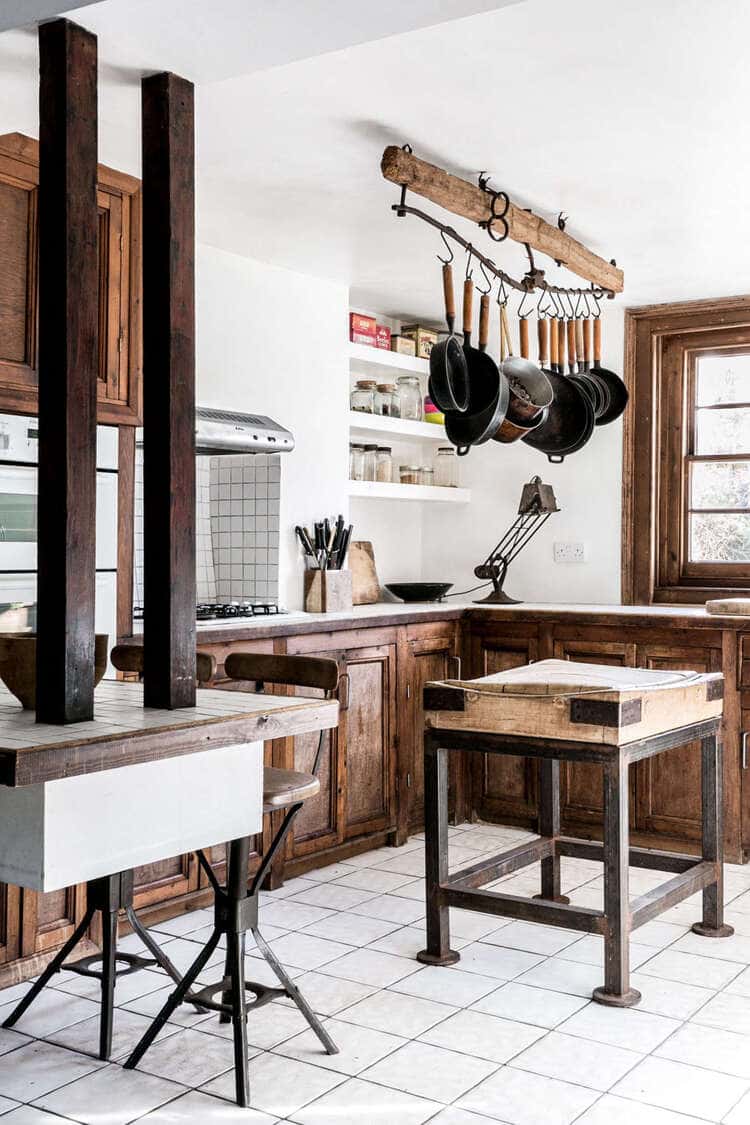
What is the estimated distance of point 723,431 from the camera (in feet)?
17.0

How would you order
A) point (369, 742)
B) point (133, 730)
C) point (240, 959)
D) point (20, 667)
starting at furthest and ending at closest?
point (369, 742) < point (240, 959) < point (20, 667) < point (133, 730)

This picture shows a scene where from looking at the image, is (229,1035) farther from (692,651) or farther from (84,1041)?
(692,651)

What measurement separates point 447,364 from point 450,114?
2.26ft

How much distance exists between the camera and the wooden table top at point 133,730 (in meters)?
1.83

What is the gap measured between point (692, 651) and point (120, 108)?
2.90 metres

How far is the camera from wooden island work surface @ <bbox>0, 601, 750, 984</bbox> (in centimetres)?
425

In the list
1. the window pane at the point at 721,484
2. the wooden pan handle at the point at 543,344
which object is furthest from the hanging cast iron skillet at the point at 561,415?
the window pane at the point at 721,484


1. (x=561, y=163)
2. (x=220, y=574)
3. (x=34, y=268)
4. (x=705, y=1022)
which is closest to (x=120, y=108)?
(x=34, y=268)

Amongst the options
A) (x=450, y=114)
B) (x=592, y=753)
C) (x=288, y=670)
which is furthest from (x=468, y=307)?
(x=592, y=753)

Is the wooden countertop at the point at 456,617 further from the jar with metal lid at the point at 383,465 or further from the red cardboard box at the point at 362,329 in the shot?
the red cardboard box at the point at 362,329

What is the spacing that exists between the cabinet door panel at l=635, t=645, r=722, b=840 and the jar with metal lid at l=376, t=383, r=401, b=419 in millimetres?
1603

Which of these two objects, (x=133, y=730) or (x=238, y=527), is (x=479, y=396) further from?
(x=133, y=730)

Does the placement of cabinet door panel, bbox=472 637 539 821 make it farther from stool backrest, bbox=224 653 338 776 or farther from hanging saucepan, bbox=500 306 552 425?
stool backrest, bbox=224 653 338 776

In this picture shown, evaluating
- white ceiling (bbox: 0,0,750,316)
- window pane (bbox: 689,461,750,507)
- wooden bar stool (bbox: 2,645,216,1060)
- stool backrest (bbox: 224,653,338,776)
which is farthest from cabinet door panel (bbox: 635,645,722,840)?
wooden bar stool (bbox: 2,645,216,1060)
